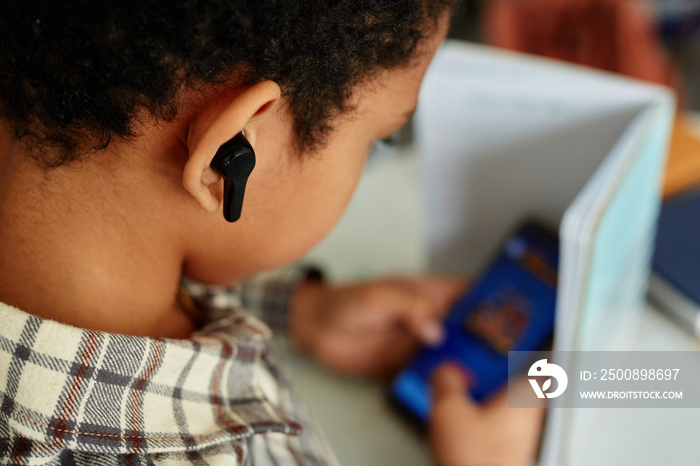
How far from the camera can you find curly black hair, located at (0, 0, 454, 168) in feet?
1.14

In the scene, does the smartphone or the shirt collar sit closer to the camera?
the shirt collar

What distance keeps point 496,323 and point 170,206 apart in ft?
1.44

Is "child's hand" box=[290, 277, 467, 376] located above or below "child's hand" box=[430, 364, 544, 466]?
above

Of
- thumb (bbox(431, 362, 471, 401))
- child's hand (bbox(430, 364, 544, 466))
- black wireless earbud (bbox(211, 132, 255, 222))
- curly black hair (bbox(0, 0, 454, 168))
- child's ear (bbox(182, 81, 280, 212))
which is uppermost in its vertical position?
curly black hair (bbox(0, 0, 454, 168))

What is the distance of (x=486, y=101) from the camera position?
0.71 metres

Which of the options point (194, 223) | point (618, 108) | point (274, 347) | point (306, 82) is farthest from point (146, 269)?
point (618, 108)

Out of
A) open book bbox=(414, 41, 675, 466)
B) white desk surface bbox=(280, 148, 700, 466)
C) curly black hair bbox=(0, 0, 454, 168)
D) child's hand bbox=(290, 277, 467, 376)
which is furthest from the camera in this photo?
child's hand bbox=(290, 277, 467, 376)

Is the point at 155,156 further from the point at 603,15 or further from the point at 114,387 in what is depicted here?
the point at 603,15

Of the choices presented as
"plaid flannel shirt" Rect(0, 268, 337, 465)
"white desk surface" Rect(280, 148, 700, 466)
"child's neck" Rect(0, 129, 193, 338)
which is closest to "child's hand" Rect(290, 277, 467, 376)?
"white desk surface" Rect(280, 148, 700, 466)

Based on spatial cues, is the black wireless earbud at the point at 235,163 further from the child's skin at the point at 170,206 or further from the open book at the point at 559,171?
the open book at the point at 559,171

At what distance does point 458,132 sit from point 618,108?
0.62 ft

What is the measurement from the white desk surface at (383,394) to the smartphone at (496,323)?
1.7 inches

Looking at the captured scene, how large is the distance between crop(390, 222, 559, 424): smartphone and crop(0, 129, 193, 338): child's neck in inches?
14.6

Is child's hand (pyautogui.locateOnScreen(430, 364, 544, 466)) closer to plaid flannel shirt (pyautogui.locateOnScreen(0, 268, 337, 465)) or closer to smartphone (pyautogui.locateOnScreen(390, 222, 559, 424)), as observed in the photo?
smartphone (pyautogui.locateOnScreen(390, 222, 559, 424))
